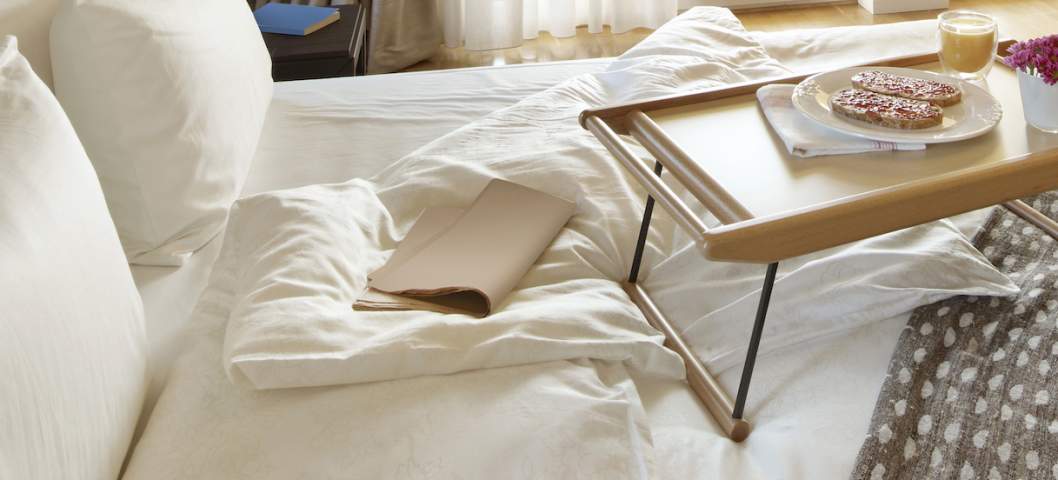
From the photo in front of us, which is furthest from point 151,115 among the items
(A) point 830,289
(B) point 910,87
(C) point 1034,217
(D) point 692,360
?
(C) point 1034,217

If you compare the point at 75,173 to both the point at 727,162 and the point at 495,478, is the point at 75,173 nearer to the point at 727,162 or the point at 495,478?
the point at 495,478

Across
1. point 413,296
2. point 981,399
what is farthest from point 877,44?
point 413,296

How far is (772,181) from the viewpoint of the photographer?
123 centimetres

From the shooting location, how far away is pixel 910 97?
1.39 m

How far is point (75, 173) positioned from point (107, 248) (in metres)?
0.08

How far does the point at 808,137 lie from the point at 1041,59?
13.0 inches

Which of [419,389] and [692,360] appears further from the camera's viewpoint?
[692,360]

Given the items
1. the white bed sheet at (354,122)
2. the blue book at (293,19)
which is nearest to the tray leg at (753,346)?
the white bed sheet at (354,122)

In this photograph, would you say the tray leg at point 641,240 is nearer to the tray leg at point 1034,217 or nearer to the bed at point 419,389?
the bed at point 419,389

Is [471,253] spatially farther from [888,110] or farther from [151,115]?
[888,110]

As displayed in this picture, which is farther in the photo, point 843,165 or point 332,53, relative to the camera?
point 332,53

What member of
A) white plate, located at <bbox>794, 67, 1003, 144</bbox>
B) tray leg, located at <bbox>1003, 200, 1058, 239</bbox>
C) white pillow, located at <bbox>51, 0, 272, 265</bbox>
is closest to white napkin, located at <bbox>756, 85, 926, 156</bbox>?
white plate, located at <bbox>794, 67, 1003, 144</bbox>

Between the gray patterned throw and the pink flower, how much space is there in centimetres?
27

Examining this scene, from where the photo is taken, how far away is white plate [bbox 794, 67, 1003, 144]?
129cm
